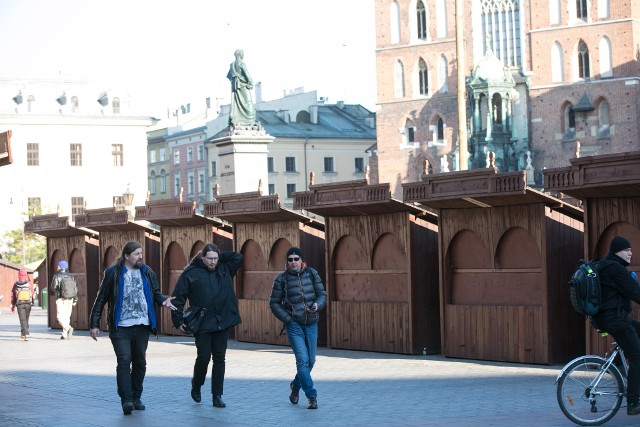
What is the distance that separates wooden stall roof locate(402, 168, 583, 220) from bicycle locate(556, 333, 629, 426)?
6.25 meters

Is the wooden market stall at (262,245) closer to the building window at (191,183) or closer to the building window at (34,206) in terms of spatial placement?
the building window at (34,206)

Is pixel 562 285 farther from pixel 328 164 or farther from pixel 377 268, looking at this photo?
pixel 328 164

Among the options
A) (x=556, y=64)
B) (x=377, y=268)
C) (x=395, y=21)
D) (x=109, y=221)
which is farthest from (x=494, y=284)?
(x=395, y=21)

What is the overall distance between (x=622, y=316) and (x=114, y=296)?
504 centimetres

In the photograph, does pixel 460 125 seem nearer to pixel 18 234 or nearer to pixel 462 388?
pixel 462 388

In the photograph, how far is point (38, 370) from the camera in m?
19.1

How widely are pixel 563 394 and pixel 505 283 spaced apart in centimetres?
745

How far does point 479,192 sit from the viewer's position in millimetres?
18203

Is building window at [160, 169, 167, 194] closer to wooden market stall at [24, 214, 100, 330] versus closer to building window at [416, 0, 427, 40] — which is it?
building window at [416, 0, 427, 40]

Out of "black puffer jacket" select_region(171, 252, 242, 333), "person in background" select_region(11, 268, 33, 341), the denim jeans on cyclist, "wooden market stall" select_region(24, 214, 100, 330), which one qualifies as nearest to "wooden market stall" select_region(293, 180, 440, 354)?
"black puffer jacket" select_region(171, 252, 242, 333)

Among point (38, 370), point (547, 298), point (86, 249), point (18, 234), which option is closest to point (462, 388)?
point (547, 298)

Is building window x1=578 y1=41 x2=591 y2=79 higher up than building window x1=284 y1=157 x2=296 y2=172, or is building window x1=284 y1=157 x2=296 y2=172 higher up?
building window x1=578 y1=41 x2=591 y2=79

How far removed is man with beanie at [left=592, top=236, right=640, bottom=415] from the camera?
1149 cm

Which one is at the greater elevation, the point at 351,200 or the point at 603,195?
the point at 351,200
